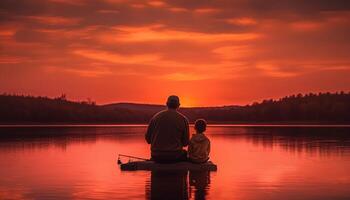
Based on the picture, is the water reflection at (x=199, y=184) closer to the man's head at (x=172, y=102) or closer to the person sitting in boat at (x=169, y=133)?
A: the person sitting in boat at (x=169, y=133)

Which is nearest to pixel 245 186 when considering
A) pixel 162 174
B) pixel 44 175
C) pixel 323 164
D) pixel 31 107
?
pixel 162 174

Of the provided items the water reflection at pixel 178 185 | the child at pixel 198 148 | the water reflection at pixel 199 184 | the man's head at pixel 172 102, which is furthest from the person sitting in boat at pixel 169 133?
the water reflection at pixel 199 184

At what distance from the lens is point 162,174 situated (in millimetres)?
15977

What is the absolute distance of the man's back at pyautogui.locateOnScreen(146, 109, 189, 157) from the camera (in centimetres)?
1617

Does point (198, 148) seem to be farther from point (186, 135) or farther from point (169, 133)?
point (169, 133)

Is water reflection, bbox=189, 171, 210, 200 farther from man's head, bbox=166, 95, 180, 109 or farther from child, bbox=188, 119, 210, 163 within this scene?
man's head, bbox=166, 95, 180, 109

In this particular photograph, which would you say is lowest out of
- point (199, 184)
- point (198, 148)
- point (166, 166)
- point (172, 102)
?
point (199, 184)

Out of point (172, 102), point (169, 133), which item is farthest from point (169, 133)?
point (172, 102)

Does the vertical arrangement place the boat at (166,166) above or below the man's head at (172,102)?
below

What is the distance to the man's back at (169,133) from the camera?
16.2 meters

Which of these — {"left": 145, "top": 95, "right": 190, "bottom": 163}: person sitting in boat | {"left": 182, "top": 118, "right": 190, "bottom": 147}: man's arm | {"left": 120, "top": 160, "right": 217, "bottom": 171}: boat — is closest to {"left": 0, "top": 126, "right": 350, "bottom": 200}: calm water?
{"left": 120, "top": 160, "right": 217, "bottom": 171}: boat

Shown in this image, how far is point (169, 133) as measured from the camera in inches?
637

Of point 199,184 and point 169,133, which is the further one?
point 169,133

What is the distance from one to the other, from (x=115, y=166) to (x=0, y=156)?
6.25 metres
